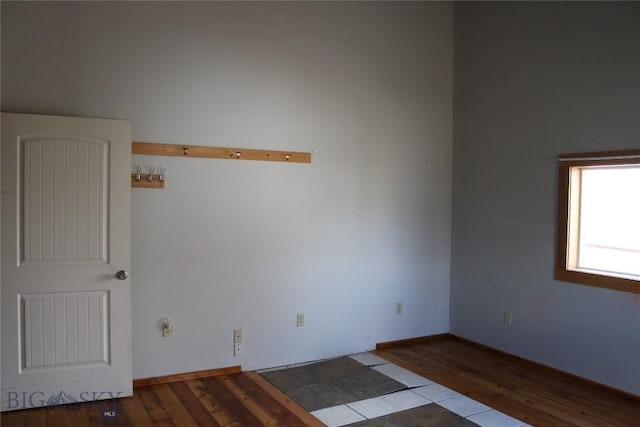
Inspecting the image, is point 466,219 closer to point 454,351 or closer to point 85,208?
point 454,351

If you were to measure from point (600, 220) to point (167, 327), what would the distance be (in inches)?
142

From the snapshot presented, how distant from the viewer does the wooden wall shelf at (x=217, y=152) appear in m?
3.87

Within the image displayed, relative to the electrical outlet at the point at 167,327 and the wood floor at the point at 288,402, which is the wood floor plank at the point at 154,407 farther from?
the electrical outlet at the point at 167,327

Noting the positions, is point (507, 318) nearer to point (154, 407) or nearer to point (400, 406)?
point (400, 406)

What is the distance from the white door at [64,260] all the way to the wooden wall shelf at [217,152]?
0.24m

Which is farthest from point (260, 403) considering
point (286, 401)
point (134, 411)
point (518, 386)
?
point (518, 386)

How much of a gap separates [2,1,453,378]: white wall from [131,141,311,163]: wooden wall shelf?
52 mm

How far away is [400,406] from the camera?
362cm

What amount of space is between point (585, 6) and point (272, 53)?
2.60 metres

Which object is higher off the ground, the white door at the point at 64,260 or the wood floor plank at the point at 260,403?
the white door at the point at 64,260

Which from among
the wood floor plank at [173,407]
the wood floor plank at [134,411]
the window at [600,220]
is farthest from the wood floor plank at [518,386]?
the wood floor plank at [134,411]

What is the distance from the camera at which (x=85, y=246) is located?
3568mm

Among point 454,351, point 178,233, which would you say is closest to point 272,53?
point 178,233

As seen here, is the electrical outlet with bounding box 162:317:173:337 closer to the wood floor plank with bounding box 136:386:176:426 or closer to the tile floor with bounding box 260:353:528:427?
the wood floor plank with bounding box 136:386:176:426
